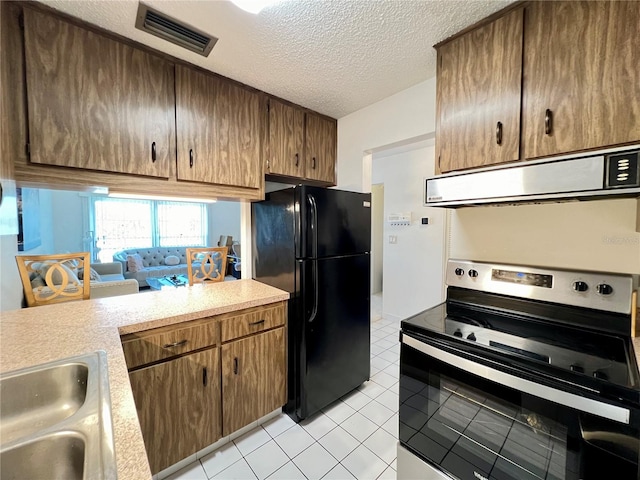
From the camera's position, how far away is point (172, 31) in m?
1.36

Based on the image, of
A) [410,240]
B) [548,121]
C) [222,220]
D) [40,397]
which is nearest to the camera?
[40,397]

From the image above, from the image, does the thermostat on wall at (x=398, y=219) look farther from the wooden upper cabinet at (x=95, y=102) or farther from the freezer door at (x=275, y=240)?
the wooden upper cabinet at (x=95, y=102)

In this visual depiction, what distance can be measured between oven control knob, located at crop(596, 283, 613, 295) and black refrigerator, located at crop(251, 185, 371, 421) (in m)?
1.29

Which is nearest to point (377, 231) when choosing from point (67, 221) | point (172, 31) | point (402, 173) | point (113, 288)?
point (402, 173)

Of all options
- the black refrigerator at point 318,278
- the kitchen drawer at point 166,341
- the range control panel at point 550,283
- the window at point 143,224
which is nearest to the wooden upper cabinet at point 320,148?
the black refrigerator at point 318,278

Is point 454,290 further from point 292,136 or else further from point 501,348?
point 292,136

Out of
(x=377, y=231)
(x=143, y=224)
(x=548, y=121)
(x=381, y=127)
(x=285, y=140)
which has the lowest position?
(x=377, y=231)

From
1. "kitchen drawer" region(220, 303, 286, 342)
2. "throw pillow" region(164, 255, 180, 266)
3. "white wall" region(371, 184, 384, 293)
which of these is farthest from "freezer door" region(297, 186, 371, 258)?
"throw pillow" region(164, 255, 180, 266)

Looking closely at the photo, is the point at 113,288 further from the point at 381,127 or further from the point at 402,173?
the point at 402,173

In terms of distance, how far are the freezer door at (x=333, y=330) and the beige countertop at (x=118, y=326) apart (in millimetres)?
242

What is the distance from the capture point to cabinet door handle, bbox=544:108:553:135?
1.13 meters

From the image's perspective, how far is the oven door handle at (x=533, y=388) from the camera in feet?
2.49

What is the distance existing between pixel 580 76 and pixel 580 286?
88 cm

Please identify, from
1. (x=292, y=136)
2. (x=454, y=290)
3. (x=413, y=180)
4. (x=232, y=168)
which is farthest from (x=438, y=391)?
(x=413, y=180)
